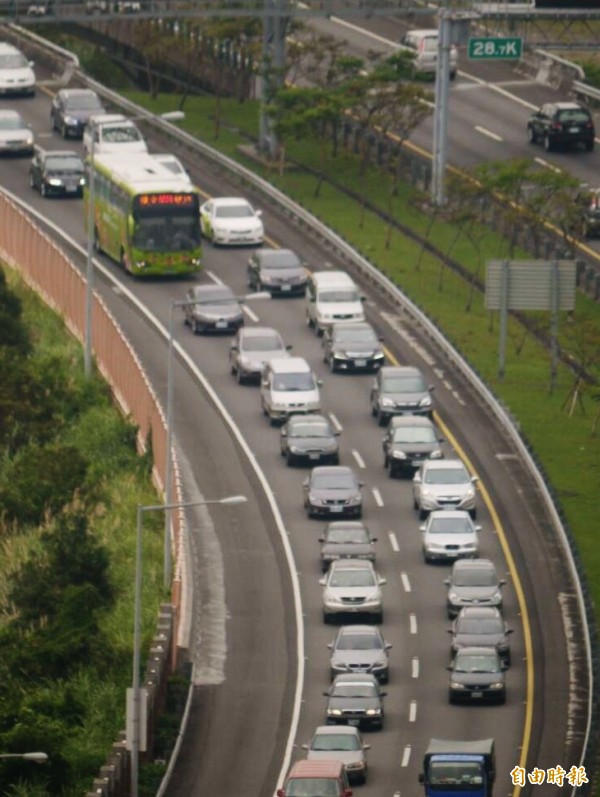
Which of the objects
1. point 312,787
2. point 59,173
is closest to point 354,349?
point 59,173

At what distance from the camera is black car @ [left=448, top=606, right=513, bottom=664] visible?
73375 millimetres

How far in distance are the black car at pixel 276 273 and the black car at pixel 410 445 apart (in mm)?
15843

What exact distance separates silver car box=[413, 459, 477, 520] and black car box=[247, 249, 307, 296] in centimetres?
1959

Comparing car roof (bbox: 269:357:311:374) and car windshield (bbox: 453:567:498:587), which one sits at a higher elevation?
car windshield (bbox: 453:567:498:587)

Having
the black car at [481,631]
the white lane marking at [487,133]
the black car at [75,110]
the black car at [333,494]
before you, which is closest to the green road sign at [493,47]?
the white lane marking at [487,133]

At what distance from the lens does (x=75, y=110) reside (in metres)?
124

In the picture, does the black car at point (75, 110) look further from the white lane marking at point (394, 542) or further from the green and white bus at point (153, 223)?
the white lane marking at point (394, 542)

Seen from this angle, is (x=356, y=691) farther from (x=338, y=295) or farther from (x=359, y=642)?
(x=338, y=295)

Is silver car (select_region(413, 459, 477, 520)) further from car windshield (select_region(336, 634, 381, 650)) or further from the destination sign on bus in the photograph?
the destination sign on bus

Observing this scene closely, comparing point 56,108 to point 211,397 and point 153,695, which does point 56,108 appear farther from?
point 153,695

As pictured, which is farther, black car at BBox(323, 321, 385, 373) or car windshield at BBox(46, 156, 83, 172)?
car windshield at BBox(46, 156, 83, 172)

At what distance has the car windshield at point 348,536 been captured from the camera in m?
80.0

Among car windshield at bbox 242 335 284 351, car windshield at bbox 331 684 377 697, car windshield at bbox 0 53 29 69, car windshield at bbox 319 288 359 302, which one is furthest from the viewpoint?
car windshield at bbox 0 53 29 69

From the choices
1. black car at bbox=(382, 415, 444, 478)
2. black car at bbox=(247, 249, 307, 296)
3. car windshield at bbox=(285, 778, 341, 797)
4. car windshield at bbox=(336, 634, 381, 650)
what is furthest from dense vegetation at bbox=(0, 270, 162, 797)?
black car at bbox=(382, 415, 444, 478)
